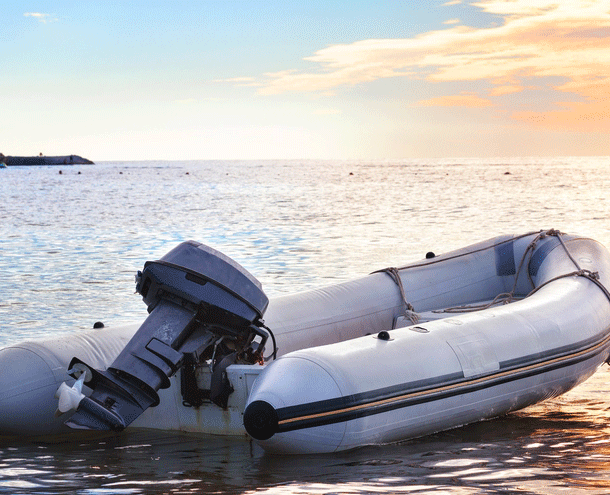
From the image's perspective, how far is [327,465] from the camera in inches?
172

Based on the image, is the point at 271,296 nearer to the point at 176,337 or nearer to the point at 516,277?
the point at 516,277

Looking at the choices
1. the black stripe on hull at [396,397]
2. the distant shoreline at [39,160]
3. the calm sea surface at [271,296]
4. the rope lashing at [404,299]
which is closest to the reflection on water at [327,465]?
the calm sea surface at [271,296]

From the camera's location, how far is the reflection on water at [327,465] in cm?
414

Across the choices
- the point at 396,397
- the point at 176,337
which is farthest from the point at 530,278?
the point at 176,337

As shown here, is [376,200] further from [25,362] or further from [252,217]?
[25,362]

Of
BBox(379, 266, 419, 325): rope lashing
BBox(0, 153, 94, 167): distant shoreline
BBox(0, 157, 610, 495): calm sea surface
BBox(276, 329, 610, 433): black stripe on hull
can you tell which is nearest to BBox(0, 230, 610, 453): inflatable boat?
BBox(276, 329, 610, 433): black stripe on hull

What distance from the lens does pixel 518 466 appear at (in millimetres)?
4453

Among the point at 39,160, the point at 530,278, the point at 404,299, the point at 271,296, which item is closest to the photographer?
the point at 404,299

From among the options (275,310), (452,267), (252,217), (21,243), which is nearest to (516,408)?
(275,310)

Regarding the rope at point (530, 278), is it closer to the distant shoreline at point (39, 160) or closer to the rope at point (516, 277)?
the rope at point (516, 277)

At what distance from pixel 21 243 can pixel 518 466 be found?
47.7 feet

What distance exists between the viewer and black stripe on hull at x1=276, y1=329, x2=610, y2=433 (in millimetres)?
4305

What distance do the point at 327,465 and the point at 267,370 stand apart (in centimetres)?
56

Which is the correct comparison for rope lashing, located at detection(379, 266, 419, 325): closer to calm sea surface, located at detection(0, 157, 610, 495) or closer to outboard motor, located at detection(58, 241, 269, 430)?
calm sea surface, located at detection(0, 157, 610, 495)
